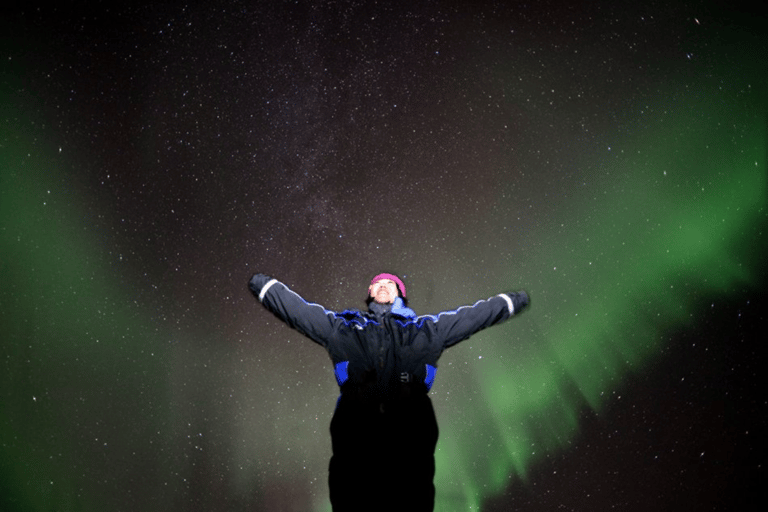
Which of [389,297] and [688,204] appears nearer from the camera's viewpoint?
[389,297]

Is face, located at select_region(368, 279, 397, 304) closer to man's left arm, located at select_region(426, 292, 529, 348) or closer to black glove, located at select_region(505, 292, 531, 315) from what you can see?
man's left arm, located at select_region(426, 292, 529, 348)

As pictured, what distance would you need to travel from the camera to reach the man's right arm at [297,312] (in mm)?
1223

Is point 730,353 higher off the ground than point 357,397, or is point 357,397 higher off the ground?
point 357,397

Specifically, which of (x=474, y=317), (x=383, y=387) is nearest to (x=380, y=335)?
(x=383, y=387)

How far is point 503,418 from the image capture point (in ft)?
5.59

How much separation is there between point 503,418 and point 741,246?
1.14m

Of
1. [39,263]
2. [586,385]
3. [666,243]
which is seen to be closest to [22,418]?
[39,263]

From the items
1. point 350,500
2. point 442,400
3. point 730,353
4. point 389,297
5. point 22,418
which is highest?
point 22,418

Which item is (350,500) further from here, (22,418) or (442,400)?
(22,418)

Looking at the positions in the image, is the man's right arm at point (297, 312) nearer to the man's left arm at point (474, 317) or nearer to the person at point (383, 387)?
the person at point (383, 387)

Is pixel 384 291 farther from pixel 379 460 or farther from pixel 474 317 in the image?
pixel 379 460

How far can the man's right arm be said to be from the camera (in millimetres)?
1223

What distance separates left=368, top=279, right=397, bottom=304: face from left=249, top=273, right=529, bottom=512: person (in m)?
0.05

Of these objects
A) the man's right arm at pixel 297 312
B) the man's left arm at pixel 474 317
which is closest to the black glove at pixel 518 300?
the man's left arm at pixel 474 317
